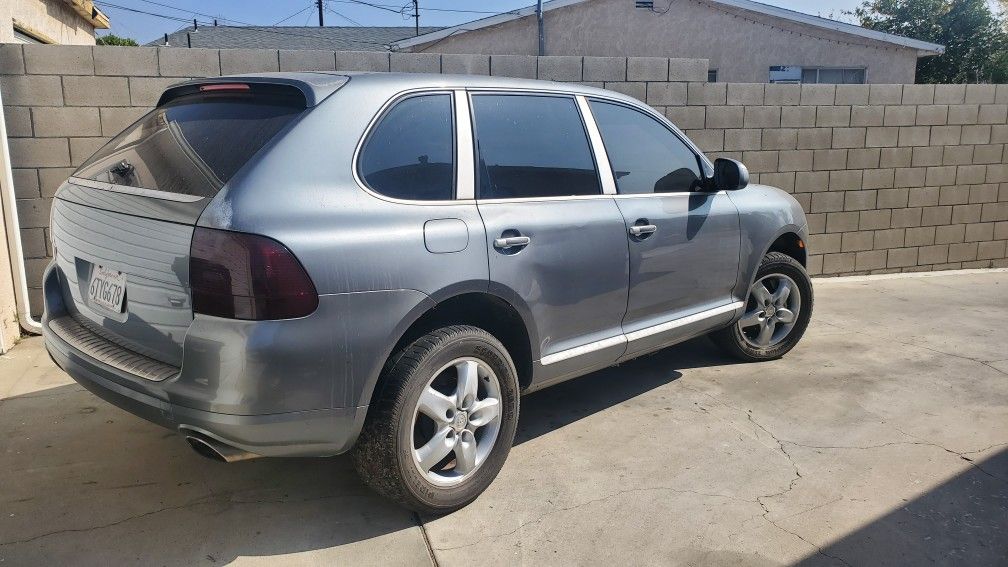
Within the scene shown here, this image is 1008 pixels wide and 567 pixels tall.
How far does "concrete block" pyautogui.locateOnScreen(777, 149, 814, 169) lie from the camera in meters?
7.64

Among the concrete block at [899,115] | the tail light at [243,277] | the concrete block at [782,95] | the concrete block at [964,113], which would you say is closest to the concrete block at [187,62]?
the tail light at [243,277]

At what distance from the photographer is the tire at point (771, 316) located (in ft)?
16.7

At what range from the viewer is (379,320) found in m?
2.78

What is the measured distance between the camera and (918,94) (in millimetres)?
8062

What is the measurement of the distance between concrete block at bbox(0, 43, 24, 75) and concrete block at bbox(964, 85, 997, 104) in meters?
8.67

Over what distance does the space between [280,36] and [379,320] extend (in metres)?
21.3

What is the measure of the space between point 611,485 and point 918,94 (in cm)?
658

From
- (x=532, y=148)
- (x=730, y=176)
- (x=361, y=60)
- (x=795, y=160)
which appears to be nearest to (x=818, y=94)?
(x=795, y=160)

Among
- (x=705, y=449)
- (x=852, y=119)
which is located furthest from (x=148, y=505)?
(x=852, y=119)

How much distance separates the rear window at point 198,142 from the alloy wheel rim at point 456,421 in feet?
3.60

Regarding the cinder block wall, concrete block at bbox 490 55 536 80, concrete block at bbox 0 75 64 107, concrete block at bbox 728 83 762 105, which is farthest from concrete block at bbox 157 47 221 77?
concrete block at bbox 728 83 762 105

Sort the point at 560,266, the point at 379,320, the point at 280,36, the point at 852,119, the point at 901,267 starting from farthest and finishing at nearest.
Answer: the point at 280,36 → the point at 901,267 → the point at 852,119 → the point at 560,266 → the point at 379,320

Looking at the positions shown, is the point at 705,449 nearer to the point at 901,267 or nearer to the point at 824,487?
the point at 824,487

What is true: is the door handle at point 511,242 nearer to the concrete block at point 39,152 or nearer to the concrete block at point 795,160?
the concrete block at point 39,152
